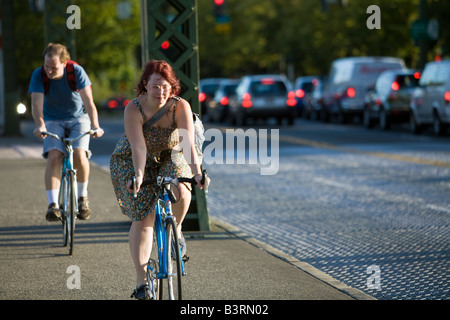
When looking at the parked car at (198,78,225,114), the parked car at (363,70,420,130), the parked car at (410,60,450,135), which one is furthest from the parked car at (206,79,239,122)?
the parked car at (410,60,450,135)

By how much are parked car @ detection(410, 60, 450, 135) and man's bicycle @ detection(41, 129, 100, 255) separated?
16054 mm

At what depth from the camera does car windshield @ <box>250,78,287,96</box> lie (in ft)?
109

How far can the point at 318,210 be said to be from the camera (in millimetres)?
11211

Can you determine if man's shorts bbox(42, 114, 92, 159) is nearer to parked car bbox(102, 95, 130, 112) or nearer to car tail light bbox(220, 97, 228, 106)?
car tail light bbox(220, 97, 228, 106)

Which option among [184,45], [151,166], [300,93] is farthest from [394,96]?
[151,166]

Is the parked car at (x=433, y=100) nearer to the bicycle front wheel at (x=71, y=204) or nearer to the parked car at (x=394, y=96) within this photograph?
the parked car at (x=394, y=96)

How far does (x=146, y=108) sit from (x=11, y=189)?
779 cm

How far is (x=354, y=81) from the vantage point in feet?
110

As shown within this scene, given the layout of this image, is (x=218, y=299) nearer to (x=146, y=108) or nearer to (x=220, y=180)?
(x=146, y=108)

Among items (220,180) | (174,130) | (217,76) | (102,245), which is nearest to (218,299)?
(174,130)

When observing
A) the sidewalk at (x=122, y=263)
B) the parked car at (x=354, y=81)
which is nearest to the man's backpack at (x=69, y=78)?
the sidewalk at (x=122, y=263)

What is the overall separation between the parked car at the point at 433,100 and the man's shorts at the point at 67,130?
51.8 ft

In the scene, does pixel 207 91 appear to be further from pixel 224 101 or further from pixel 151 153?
pixel 151 153
